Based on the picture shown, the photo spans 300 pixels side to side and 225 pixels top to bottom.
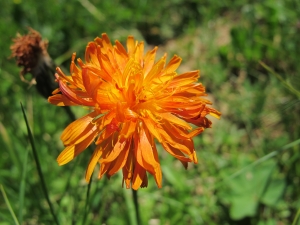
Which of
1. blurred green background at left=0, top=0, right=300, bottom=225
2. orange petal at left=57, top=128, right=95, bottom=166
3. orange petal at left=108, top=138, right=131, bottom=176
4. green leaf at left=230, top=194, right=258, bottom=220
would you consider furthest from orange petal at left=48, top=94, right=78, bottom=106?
green leaf at left=230, top=194, right=258, bottom=220

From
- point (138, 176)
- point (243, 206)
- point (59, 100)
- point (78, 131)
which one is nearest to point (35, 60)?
point (59, 100)

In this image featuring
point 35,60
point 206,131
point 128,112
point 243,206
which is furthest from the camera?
point 206,131

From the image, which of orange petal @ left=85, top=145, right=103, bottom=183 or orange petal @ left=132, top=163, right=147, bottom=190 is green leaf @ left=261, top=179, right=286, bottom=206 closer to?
orange petal @ left=132, top=163, right=147, bottom=190

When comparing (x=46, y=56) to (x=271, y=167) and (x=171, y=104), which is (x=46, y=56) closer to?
(x=171, y=104)

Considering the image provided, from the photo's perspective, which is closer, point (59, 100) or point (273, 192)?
point (59, 100)

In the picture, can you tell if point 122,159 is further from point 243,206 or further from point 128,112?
point 243,206

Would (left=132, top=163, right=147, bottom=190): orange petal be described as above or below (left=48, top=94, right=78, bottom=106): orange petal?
below

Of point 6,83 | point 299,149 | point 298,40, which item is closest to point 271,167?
point 299,149
